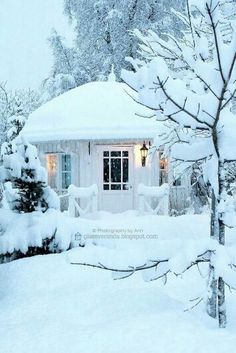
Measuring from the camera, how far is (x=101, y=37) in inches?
1049

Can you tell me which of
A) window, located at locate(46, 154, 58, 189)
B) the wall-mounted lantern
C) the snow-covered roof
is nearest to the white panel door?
the wall-mounted lantern

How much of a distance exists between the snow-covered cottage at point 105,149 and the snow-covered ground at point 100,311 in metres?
A: 8.11

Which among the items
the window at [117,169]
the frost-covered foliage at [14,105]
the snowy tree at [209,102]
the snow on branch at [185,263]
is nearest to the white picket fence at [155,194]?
the window at [117,169]

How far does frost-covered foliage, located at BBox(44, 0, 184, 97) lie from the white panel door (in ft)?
35.2

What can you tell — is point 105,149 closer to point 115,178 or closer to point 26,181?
point 115,178

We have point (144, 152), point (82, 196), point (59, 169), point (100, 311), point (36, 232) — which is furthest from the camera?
point (59, 169)

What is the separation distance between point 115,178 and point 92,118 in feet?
6.74

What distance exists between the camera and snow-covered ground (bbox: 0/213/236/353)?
3816mm

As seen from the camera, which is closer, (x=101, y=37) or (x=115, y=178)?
(x=115, y=178)

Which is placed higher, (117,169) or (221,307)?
(117,169)

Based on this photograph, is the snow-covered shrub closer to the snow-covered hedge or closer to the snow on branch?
the snow-covered hedge

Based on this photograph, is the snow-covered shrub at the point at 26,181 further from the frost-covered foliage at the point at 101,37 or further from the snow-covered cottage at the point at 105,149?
the frost-covered foliage at the point at 101,37

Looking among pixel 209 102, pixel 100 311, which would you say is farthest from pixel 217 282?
pixel 209 102

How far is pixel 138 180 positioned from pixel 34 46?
171 metres
